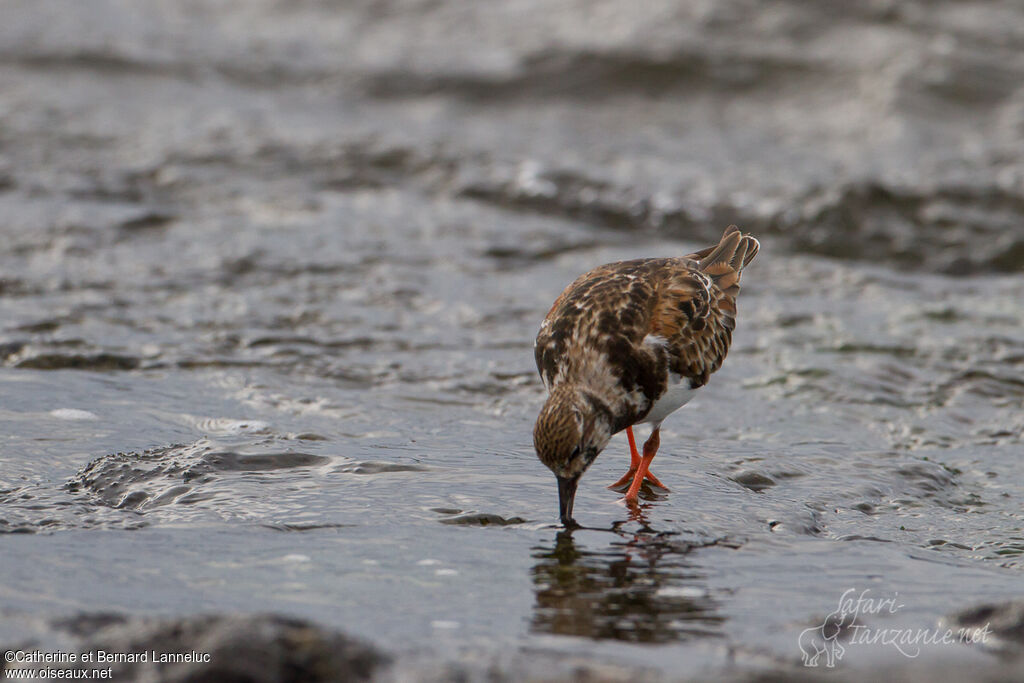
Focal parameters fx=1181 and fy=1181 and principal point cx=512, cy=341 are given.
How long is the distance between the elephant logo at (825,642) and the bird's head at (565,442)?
1122mm

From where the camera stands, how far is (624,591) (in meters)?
3.62

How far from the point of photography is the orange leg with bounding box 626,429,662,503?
4.58 meters

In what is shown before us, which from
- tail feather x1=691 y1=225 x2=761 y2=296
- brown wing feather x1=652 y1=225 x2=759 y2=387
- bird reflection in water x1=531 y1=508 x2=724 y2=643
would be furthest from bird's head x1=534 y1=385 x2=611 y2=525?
tail feather x1=691 y1=225 x2=761 y2=296

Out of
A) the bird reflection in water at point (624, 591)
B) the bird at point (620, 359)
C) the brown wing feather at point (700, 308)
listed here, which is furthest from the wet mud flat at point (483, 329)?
the brown wing feather at point (700, 308)

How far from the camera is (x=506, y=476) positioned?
4727 millimetres

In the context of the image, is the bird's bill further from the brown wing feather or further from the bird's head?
the brown wing feather

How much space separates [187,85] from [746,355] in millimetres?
8255

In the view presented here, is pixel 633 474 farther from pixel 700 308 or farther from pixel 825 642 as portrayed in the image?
pixel 825 642

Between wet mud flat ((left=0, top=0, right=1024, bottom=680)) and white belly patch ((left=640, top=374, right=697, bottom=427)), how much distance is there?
0.98 ft

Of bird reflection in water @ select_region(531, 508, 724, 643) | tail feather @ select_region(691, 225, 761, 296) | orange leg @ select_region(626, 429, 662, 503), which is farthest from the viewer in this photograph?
tail feather @ select_region(691, 225, 761, 296)

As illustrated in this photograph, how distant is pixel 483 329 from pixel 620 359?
2.59 metres

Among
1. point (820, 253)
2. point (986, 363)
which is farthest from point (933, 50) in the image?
point (986, 363)

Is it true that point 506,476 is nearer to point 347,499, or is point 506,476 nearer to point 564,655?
point 347,499

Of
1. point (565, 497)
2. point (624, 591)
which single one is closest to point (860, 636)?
point (624, 591)
